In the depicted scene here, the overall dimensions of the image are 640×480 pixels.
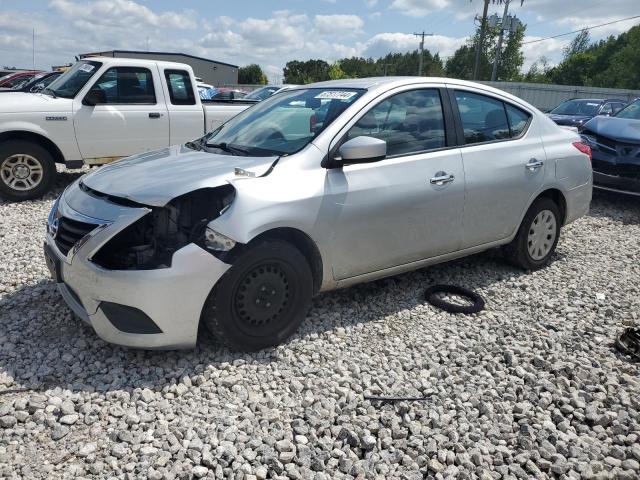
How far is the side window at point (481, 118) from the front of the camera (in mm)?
4477

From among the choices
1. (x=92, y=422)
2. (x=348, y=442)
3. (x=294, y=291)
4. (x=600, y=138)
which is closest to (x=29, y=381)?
(x=92, y=422)

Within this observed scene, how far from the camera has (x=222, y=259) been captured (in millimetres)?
3156

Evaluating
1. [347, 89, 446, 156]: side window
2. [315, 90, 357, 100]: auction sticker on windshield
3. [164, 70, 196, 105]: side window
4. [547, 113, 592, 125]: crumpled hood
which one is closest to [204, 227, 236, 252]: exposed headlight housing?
[347, 89, 446, 156]: side window

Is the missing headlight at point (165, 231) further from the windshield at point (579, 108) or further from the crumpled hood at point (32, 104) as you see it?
the windshield at point (579, 108)

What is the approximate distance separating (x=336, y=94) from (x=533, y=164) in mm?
1958

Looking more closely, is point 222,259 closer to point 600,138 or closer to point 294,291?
point 294,291

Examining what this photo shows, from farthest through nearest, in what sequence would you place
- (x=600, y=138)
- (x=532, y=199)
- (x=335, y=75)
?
1. (x=335, y=75)
2. (x=600, y=138)
3. (x=532, y=199)

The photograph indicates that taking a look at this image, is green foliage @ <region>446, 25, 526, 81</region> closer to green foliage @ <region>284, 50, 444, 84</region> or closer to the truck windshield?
green foliage @ <region>284, 50, 444, 84</region>

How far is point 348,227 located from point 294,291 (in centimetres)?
57

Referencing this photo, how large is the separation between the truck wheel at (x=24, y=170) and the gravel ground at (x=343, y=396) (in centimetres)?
325

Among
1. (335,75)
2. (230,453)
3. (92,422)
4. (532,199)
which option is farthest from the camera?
(335,75)

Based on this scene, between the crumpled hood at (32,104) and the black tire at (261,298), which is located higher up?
the crumpled hood at (32,104)

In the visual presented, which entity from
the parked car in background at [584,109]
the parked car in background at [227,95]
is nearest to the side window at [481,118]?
the parked car in background at [227,95]

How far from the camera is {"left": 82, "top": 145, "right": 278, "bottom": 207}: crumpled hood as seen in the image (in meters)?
3.22
